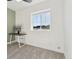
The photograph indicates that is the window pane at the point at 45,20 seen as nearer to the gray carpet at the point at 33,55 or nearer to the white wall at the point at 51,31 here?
the white wall at the point at 51,31

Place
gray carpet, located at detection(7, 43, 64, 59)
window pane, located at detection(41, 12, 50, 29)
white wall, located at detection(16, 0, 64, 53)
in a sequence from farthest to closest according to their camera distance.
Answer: window pane, located at detection(41, 12, 50, 29) → white wall, located at detection(16, 0, 64, 53) → gray carpet, located at detection(7, 43, 64, 59)

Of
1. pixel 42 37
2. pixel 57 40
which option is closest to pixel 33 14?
pixel 42 37

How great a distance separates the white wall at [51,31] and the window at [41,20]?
0.27 meters

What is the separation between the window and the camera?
451 centimetres

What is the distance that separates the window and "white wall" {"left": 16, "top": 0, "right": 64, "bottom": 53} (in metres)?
0.27

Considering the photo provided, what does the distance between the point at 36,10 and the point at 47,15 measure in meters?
0.86

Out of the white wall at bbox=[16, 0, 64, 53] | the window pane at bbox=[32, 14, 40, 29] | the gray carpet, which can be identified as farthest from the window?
the gray carpet

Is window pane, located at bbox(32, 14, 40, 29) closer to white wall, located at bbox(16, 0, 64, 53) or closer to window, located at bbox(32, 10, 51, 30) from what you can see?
→ window, located at bbox(32, 10, 51, 30)

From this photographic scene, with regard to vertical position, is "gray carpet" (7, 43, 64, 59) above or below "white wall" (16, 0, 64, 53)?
below

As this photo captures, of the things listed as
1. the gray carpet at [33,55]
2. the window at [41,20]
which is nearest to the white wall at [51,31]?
the window at [41,20]
